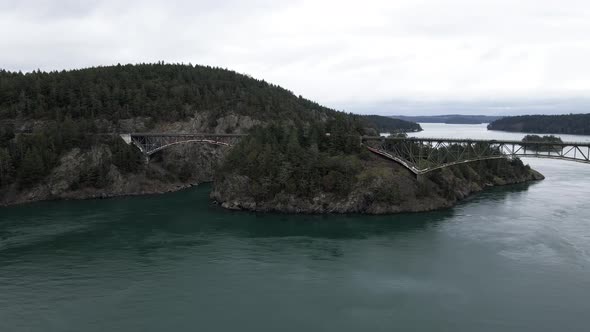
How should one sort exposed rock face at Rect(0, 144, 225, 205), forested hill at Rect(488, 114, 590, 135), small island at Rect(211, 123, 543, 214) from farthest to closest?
forested hill at Rect(488, 114, 590, 135) < exposed rock face at Rect(0, 144, 225, 205) < small island at Rect(211, 123, 543, 214)

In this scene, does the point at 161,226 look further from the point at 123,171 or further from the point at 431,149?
the point at 431,149

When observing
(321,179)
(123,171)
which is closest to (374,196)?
(321,179)

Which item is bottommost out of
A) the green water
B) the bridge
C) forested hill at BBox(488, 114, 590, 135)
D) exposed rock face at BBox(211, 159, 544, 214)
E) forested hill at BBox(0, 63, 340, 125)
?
the green water

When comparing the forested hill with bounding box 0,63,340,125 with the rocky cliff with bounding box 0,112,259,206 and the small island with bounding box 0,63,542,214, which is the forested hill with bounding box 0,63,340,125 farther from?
the rocky cliff with bounding box 0,112,259,206

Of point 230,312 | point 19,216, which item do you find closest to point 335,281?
point 230,312

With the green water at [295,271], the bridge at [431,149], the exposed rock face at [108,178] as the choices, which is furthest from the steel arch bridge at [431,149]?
the green water at [295,271]

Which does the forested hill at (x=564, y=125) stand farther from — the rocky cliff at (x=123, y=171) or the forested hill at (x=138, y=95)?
the rocky cliff at (x=123, y=171)

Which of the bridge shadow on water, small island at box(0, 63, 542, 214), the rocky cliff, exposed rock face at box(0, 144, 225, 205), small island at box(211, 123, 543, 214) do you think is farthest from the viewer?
the rocky cliff

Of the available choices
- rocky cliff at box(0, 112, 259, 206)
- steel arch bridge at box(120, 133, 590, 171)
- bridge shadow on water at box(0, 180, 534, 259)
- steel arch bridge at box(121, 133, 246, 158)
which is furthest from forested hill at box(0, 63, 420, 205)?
bridge shadow on water at box(0, 180, 534, 259)

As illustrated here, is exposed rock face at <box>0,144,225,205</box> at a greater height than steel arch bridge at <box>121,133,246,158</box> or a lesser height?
lesser
